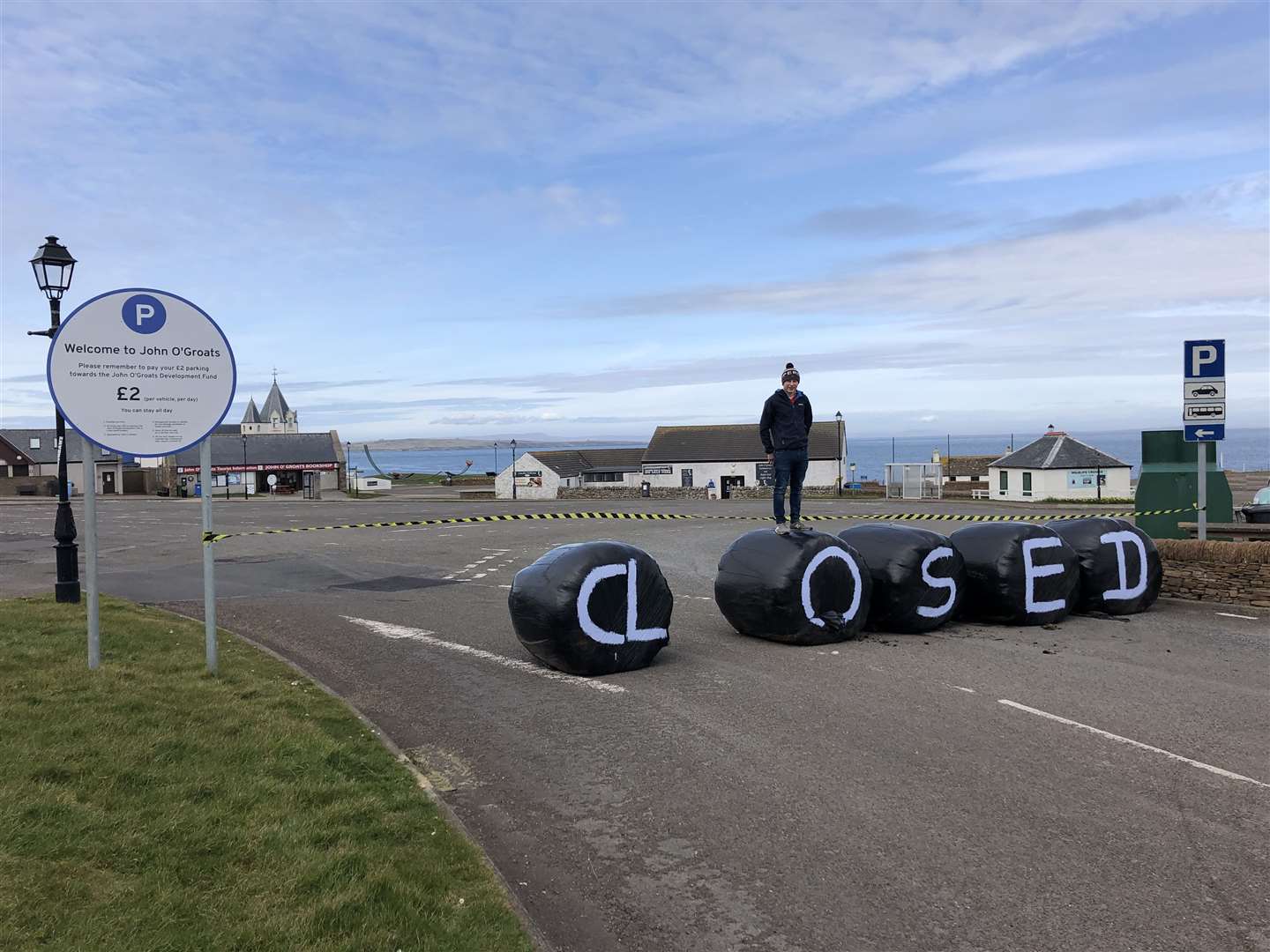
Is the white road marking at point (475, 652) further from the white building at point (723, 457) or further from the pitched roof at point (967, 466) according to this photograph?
the pitched roof at point (967, 466)

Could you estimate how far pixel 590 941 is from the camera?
4.13 m

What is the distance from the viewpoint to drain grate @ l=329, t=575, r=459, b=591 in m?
15.4

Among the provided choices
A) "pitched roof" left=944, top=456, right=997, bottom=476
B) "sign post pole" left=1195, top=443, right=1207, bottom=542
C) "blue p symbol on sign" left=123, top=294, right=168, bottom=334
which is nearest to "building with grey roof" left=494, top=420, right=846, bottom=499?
"pitched roof" left=944, top=456, right=997, bottom=476

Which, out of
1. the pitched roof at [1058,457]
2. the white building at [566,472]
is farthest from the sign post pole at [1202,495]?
the white building at [566,472]

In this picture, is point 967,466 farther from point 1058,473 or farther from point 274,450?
point 274,450

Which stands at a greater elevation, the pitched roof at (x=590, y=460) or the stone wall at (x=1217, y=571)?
the pitched roof at (x=590, y=460)

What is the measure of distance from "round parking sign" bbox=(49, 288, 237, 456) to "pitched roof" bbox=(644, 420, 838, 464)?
6591 centimetres

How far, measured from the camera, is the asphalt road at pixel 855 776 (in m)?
4.35

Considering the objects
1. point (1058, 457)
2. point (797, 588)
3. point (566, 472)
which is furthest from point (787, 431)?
point (566, 472)

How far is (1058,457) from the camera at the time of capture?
57.2m

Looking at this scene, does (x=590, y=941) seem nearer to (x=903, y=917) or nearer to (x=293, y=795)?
(x=903, y=917)

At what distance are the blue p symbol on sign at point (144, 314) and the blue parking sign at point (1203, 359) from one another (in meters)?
13.5

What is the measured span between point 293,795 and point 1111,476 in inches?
2446

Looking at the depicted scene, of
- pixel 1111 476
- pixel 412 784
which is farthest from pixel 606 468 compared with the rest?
pixel 412 784
